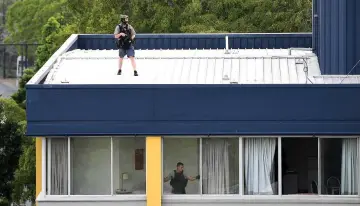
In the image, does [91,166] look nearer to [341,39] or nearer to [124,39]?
[124,39]

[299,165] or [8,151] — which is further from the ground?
[8,151]

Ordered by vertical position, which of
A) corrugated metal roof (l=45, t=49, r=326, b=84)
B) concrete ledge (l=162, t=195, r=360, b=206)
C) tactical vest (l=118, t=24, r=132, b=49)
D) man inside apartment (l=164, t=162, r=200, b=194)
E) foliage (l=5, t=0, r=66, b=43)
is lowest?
concrete ledge (l=162, t=195, r=360, b=206)

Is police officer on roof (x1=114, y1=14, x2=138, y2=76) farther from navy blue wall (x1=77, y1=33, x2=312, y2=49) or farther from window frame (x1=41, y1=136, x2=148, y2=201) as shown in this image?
navy blue wall (x1=77, y1=33, x2=312, y2=49)

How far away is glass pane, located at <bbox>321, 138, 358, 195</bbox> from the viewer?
29922 mm

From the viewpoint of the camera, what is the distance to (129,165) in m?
30.1

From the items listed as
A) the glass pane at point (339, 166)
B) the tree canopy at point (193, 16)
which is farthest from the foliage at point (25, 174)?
the glass pane at point (339, 166)

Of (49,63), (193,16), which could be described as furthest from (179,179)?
(193,16)

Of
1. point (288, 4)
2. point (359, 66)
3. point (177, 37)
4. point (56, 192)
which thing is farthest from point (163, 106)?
point (288, 4)

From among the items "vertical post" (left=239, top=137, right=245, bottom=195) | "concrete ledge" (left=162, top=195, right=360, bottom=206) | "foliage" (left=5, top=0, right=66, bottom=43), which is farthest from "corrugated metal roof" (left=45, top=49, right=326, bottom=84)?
"foliage" (left=5, top=0, right=66, bottom=43)

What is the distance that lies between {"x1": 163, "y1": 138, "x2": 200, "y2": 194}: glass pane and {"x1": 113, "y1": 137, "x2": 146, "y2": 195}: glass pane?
1.65ft

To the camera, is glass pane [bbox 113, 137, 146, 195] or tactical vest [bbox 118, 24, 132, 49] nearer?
glass pane [bbox 113, 137, 146, 195]

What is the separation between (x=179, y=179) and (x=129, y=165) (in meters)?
1.13

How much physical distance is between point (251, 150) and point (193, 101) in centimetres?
168

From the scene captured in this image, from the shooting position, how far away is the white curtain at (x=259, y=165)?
2998cm
